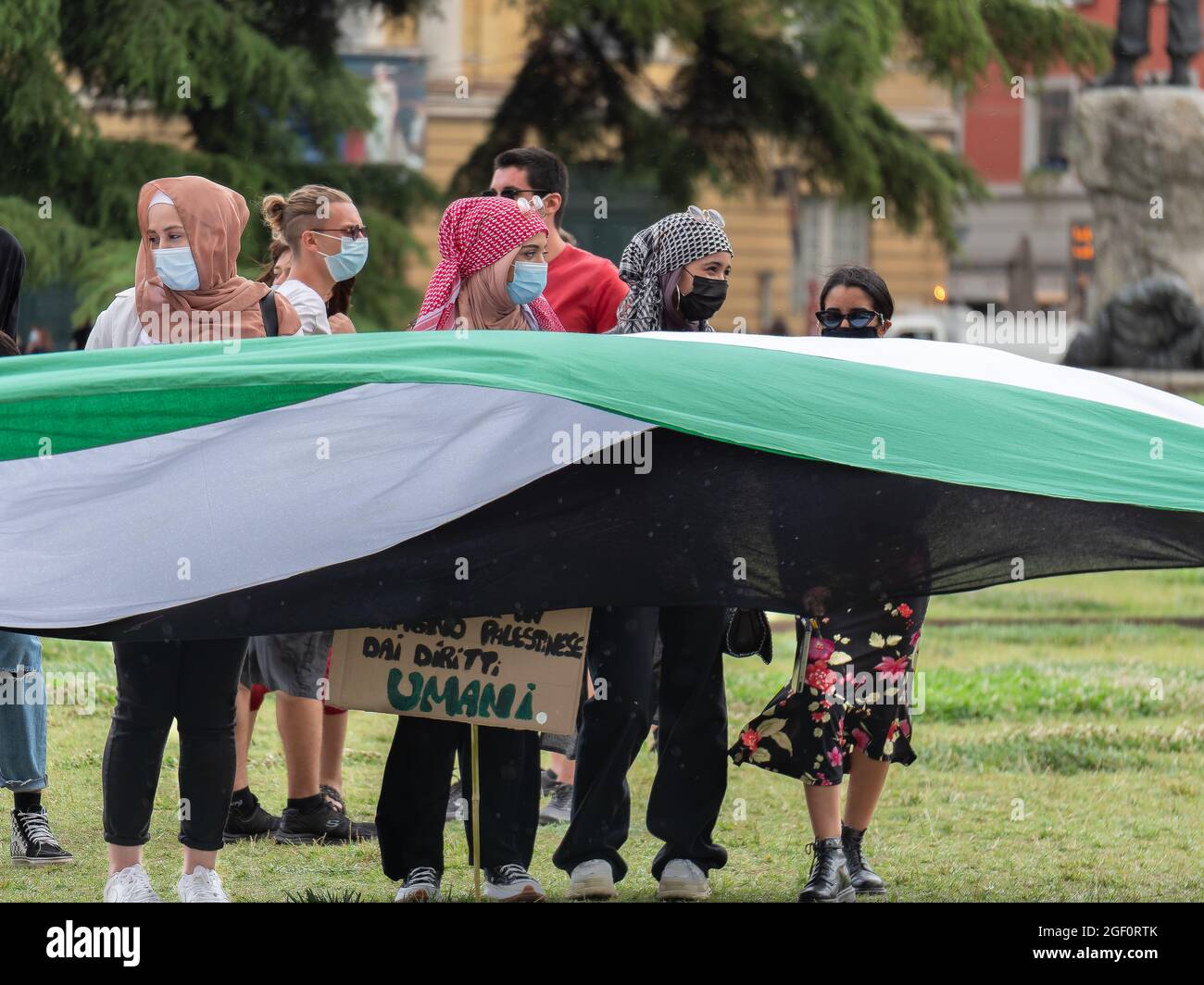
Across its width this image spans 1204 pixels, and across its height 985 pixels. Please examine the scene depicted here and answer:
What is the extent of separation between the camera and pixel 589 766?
5.28 metres

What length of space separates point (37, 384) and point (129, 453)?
11.3 inches

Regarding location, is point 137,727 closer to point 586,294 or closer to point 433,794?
point 433,794

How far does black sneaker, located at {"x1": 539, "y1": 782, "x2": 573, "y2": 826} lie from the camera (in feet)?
21.5

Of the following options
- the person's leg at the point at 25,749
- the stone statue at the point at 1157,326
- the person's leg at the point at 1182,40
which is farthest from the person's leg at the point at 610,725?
the person's leg at the point at 1182,40

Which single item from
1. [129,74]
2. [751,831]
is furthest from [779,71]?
[751,831]

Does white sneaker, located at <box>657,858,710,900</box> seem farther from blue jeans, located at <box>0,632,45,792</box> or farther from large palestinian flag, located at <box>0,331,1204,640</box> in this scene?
blue jeans, located at <box>0,632,45,792</box>

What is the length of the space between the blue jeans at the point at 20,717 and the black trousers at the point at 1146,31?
19375 mm

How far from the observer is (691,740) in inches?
210

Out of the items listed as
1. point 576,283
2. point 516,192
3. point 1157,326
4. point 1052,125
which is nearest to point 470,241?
point 576,283

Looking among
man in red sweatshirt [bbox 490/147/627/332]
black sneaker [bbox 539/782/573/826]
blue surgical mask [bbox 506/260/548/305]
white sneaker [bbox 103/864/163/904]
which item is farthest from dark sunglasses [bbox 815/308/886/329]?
white sneaker [bbox 103/864/163/904]

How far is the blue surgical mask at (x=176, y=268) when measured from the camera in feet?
16.8

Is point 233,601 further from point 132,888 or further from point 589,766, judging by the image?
point 589,766

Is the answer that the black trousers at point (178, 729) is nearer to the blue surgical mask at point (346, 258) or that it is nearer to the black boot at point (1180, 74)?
the blue surgical mask at point (346, 258)

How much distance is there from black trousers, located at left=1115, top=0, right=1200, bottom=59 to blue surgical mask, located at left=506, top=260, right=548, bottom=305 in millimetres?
18843
